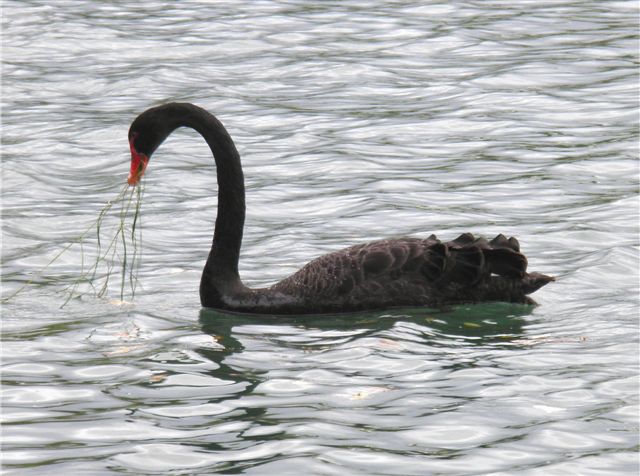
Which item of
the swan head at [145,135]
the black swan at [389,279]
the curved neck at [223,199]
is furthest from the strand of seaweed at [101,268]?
the black swan at [389,279]

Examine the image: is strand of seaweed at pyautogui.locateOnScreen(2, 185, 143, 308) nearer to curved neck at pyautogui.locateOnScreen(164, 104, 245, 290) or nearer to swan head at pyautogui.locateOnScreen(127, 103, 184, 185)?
swan head at pyautogui.locateOnScreen(127, 103, 184, 185)

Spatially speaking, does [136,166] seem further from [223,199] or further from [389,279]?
[389,279]

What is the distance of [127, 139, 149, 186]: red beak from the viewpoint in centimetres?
813

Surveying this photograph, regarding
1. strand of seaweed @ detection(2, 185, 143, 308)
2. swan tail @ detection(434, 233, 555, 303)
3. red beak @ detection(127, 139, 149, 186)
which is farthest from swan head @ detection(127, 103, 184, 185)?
swan tail @ detection(434, 233, 555, 303)

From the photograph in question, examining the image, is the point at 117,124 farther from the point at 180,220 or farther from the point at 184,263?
the point at 184,263

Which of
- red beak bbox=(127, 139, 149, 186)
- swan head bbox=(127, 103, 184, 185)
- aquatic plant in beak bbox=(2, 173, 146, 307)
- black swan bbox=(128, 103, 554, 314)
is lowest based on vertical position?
aquatic plant in beak bbox=(2, 173, 146, 307)

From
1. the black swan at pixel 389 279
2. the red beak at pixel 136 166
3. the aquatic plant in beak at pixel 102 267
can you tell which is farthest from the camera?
the aquatic plant in beak at pixel 102 267

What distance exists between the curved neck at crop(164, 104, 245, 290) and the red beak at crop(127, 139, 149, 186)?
0.92 ft

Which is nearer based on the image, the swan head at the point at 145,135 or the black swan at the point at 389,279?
the black swan at the point at 389,279

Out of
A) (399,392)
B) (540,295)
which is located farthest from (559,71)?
(399,392)

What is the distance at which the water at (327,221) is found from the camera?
6.02m

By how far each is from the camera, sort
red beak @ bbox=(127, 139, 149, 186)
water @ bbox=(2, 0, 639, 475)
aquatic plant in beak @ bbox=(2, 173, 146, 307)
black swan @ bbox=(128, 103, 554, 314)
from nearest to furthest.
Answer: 1. water @ bbox=(2, 0, 639, 475)
2. black swan @ bbox=(128, 103, 554, 314)
3. red beak @ bbox=(127, 139, 149, 186)
4. aquatic plant in beak @ bbox=(2, 173, 146, 307)

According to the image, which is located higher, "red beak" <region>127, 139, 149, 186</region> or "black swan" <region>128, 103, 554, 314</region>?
"red beak" <region>127, 139, 149, 186</region>

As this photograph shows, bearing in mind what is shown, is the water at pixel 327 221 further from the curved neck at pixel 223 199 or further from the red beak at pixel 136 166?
the red beak at pixel 136 166
